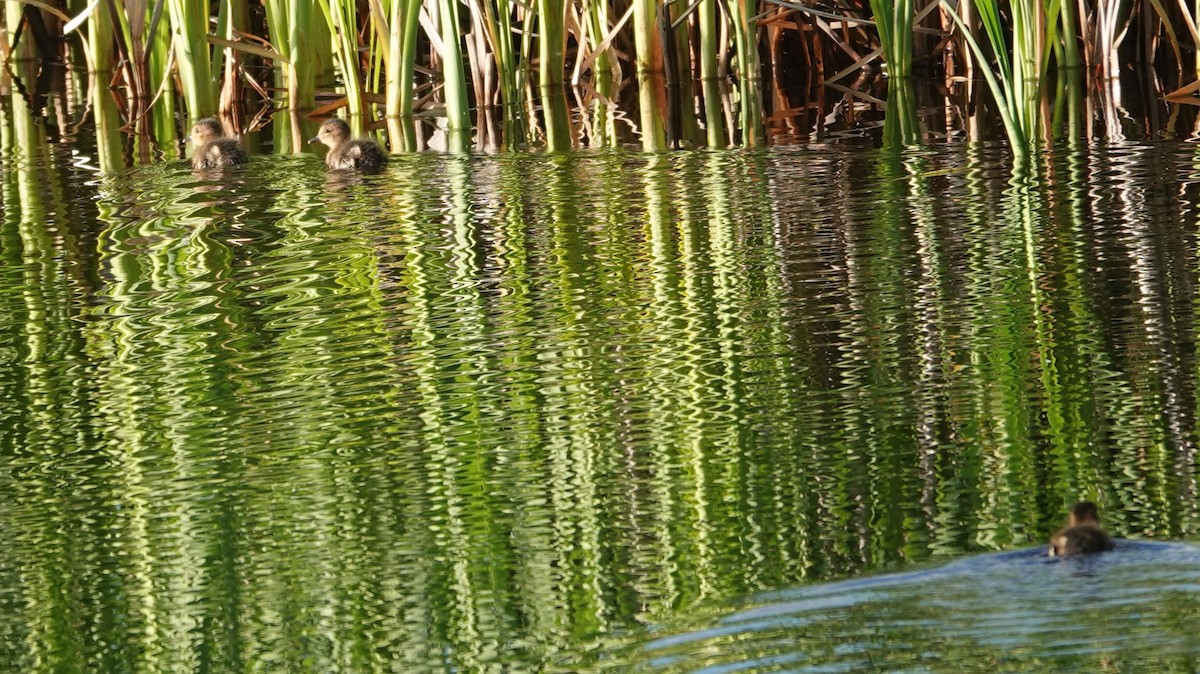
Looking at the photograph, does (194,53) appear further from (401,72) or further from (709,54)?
(709,54)

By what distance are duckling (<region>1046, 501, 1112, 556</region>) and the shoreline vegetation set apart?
168 inches

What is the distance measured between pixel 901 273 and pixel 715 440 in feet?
4.81

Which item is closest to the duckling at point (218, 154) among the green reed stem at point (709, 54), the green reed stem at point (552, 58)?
the green reed stem at point (552, 58)

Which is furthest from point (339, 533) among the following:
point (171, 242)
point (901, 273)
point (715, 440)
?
point (171, 242)

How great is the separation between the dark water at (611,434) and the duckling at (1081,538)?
1.2 inches

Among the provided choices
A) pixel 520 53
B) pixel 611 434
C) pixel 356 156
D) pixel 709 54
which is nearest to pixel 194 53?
pixel 520 53

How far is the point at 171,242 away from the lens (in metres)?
5.79

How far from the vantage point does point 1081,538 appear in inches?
105

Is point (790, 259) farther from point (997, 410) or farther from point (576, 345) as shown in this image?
point (997, 410)

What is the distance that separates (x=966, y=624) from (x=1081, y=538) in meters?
0.27

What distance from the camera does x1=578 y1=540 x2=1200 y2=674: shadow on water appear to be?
7.84 ft

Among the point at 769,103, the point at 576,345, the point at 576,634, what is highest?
the point at 769,103

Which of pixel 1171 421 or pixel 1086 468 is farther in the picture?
pixel 1171 421

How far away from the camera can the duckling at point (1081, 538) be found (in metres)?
2.67
